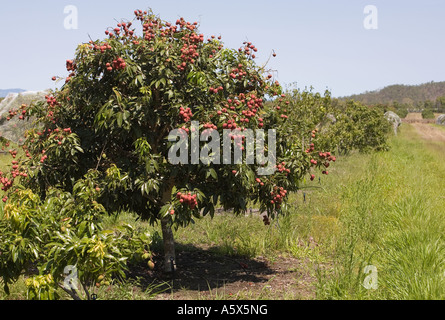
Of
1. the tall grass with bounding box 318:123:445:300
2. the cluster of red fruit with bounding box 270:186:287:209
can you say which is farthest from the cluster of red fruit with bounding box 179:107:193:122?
the tall grass with bounding box 318:123:445:300

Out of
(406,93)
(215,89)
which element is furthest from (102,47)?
(406,93)

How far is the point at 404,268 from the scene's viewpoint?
516cm

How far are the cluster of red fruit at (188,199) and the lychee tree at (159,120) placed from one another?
1cm

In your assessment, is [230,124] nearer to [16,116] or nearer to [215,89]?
[215,89]

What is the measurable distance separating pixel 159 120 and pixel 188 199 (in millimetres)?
1075

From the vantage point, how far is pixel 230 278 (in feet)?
19.5

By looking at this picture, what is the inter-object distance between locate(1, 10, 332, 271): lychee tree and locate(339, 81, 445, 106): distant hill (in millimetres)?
140734

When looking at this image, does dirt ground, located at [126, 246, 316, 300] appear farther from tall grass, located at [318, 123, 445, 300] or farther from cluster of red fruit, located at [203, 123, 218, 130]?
cluster of red fruit, located at [203, 123, 218, 130]

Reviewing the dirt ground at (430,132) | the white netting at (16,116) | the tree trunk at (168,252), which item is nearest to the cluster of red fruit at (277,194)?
the tree trunk at (168,252)

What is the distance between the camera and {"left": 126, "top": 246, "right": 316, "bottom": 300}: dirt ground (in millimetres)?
5211

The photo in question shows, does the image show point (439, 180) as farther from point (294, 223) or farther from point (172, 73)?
point (172, 73)

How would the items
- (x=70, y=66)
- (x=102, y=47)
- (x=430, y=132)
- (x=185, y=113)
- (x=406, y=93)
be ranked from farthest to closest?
(x=406, y=93) < (x=430, y=132) < (x=70, y=66) < (x=102, y=47) < (x=185, y=113)

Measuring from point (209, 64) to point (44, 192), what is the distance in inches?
99.8
